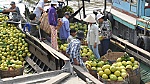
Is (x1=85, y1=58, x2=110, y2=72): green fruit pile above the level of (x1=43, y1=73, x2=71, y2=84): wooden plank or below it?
below

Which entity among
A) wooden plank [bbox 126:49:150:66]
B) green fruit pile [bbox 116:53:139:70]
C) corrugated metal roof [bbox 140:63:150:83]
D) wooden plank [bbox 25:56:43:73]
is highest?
green fruit pile [bbox 116:53:139:70]

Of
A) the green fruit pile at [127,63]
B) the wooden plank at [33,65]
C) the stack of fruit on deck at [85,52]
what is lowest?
the wooden plank at [33,65]

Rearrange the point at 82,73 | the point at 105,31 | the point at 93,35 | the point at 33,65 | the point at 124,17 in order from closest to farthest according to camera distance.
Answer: the point at 82,73
the point at 93,35
the point at 33,65
the point at 105,31
the point at 124,17

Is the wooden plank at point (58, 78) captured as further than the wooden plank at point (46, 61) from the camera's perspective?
No

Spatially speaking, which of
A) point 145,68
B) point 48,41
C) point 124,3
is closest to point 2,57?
point 48,41

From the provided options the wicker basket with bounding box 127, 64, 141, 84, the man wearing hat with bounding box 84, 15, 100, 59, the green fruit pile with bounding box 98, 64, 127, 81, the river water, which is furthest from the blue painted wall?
the green fruit pile with bounding box 98, 64, 127, 81

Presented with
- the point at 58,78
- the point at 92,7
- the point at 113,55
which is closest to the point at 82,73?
the point at 58,78

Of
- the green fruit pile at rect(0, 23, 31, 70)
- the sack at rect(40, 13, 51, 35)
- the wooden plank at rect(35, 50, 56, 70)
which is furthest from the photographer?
the sack at rect(40, 13, 51, 35)

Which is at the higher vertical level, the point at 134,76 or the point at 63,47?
the point at 63,47

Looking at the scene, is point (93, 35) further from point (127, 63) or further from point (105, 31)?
point (127, 63)

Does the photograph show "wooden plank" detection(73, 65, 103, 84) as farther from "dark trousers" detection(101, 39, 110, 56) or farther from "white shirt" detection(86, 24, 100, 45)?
"dark trousers" detection(101, 39, 110, 56)

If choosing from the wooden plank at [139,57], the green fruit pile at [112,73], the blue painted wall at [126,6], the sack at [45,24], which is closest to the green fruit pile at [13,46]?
the sack at [45,24]

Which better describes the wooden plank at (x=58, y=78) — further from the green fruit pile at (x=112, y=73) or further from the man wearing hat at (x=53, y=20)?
the man wearing hat at (x=53, y=20)

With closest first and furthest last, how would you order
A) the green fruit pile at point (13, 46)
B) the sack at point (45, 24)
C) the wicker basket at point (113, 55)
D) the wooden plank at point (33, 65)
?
1. the wicker basket at point (113, 55)
2. the wooden plank at point (33, 65)
3. the green fruit pile at point (13, 46)
4. the sack at point (45, 24)
